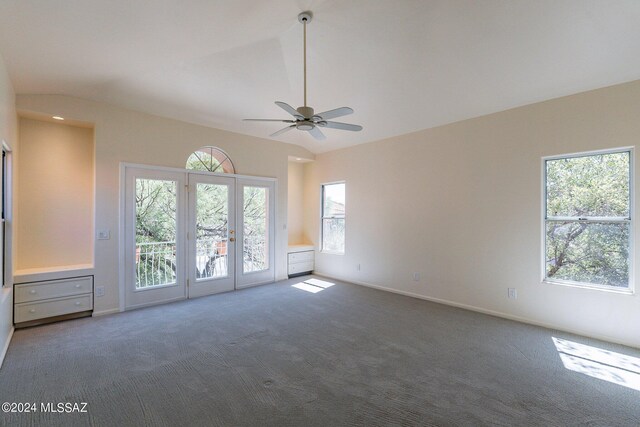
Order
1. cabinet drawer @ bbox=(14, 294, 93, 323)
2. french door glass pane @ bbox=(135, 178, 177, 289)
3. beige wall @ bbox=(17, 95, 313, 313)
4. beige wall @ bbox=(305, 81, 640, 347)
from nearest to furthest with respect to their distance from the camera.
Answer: beige wall @ bbox=(305, 81, 640, 347), cabinet drawer @ bbox=(14, 294, 93, 323), beige wall @ bbox=(17, 95, 313, 313), french door glass pane @ bbox=(135, 178, 177, 289)

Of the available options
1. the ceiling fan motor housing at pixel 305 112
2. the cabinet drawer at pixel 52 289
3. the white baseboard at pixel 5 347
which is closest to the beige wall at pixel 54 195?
the cabinet drawer at pixel 52 289

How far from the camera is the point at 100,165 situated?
3.97 metres

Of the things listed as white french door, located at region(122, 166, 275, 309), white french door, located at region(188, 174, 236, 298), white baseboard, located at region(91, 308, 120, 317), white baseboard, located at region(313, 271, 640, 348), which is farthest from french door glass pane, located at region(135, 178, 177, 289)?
white baseboard, located at region(313, 271, 640, 348)

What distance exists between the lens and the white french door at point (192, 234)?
4262 mm

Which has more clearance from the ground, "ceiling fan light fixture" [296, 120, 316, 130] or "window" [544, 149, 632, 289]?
"ceiling fan light fixture" [296, 120, 316, 130]

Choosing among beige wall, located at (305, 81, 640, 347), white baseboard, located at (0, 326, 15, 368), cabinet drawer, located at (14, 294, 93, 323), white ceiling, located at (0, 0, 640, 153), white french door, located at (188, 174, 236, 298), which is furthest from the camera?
white french door, located at (188, 174, 236, 298)

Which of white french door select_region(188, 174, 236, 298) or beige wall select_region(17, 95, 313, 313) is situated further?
white french door select_region(188, 174, 236, 298)

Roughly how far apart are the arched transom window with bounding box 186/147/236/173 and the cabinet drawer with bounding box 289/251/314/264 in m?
2.22

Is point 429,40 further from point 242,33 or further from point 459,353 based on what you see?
point 459,353

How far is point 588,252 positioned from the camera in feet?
11.3

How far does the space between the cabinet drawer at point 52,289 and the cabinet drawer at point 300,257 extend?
3448mm

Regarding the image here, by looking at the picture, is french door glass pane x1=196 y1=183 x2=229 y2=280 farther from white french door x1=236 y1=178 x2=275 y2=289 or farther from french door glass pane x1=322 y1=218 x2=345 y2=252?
french door glass pane x1=322 y1=218 x2=345 y2=252

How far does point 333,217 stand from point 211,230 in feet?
8.55

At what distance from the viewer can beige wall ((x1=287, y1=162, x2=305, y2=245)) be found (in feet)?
22.6
